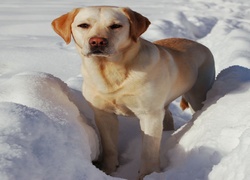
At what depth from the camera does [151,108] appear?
7.43ft

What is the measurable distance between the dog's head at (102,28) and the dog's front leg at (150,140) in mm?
413

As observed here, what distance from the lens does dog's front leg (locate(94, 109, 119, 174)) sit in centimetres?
244

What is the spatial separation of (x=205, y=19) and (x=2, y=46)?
3962 mm

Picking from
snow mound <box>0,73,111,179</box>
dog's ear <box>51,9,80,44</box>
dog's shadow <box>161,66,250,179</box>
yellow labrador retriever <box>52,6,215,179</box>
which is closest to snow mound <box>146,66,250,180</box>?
dog's shadow <box>161,66,250,179</box>

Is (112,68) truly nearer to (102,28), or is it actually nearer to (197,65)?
(102,28)

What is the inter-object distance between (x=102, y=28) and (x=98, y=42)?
12cm

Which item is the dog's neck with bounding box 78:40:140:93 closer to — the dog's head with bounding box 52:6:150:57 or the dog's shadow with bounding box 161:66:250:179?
the dog's head with bounding box 52:6:150:57

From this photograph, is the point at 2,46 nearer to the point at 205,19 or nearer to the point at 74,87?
the point at 74,87

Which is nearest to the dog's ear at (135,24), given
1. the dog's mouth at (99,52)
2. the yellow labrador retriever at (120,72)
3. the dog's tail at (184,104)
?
the yellow labrador retriever at (120,72)

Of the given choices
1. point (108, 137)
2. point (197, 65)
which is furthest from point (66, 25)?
point (197, 65)

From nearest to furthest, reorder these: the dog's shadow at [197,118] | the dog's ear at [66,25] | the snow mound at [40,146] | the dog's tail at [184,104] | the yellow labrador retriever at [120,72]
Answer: the snow mound at [40,146]
the dog's shadow at [197,118]
the yellow labrador retriever at [120,72]
the dog's ear at [66,25]
the dog's tail at [184,104]

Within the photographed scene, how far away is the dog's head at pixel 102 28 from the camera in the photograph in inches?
79.4

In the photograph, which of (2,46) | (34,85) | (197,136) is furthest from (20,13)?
(197,136)

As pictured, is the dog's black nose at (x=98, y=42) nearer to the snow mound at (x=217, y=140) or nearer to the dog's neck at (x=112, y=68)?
the dog's neck at (x=112, y=68)
